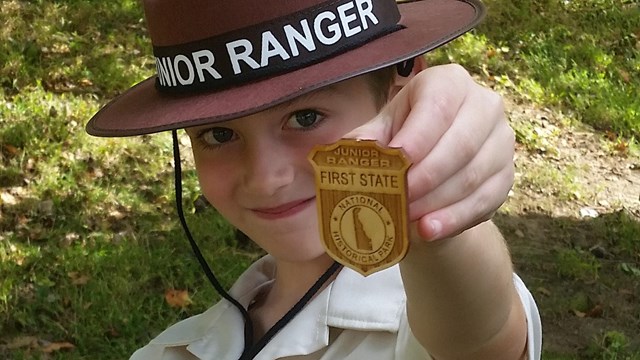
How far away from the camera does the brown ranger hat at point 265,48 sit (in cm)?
137

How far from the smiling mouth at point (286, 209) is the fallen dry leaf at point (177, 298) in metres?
2.04

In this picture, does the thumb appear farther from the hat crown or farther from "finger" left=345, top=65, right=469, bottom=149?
the hat crown

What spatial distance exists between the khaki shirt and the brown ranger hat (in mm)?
361

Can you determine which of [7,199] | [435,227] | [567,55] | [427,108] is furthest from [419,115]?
[567,55]

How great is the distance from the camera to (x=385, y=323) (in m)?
1.42

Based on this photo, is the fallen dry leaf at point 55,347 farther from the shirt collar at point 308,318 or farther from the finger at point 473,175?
the finger at point 473,175

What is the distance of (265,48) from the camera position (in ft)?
4.64

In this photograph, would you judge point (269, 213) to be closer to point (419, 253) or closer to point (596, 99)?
point (419, 253)

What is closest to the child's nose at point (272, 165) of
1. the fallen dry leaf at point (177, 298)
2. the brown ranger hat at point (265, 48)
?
the brown ranger hat at point (265, 48)

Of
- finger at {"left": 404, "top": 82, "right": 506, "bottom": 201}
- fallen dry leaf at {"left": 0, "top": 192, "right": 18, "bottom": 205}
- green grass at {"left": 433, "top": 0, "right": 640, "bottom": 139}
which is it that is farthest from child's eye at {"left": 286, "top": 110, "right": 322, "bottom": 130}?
green grass at {"left": 433, "top": 0, "right": 640, "bottom": 139}

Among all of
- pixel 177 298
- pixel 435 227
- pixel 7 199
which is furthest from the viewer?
pixel 7 199

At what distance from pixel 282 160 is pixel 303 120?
8cm

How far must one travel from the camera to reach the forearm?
3.81ft

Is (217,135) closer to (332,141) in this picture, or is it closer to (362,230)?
(332,141)
